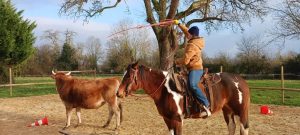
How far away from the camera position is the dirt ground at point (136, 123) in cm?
948

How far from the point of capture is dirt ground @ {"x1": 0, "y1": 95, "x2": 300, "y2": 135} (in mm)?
9484

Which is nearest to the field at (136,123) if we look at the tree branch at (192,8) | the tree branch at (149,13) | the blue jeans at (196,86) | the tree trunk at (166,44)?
the blue jeans at (196,86)

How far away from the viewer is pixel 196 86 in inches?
253

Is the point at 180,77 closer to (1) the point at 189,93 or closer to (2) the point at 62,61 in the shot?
(1) the point at 189,93

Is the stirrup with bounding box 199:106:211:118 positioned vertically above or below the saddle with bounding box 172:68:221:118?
below

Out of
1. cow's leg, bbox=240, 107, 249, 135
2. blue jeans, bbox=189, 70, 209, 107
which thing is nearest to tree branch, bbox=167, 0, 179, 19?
cow's leg, bbox=240, 107, 249, 135

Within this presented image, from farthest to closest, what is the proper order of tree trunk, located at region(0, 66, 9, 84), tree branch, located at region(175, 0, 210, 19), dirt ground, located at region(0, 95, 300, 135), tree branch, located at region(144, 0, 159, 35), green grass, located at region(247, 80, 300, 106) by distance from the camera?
tree trunk, located at region(0, 66, 9, 84) < tree branch, located at region(175, 0, 210, 19) < tree branch, located at region(144, 0, 159, 35) < green grass, located at region(247, 80, 300, 106) < dirt ground, located at region(0, 95, 300, 135)

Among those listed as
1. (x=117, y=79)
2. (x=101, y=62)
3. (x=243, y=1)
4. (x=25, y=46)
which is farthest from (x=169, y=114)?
(x=101, y=62)

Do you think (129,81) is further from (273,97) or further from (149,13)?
(273,97)

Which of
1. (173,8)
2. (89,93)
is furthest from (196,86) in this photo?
(173,8)

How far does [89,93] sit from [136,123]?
1.88 meters

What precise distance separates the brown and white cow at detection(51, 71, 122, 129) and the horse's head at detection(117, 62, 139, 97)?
3742mm

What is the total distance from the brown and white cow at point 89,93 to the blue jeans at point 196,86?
3.90 metres

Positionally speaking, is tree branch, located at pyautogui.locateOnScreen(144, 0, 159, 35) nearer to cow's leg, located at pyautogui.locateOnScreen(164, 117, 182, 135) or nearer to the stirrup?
the stirrup
